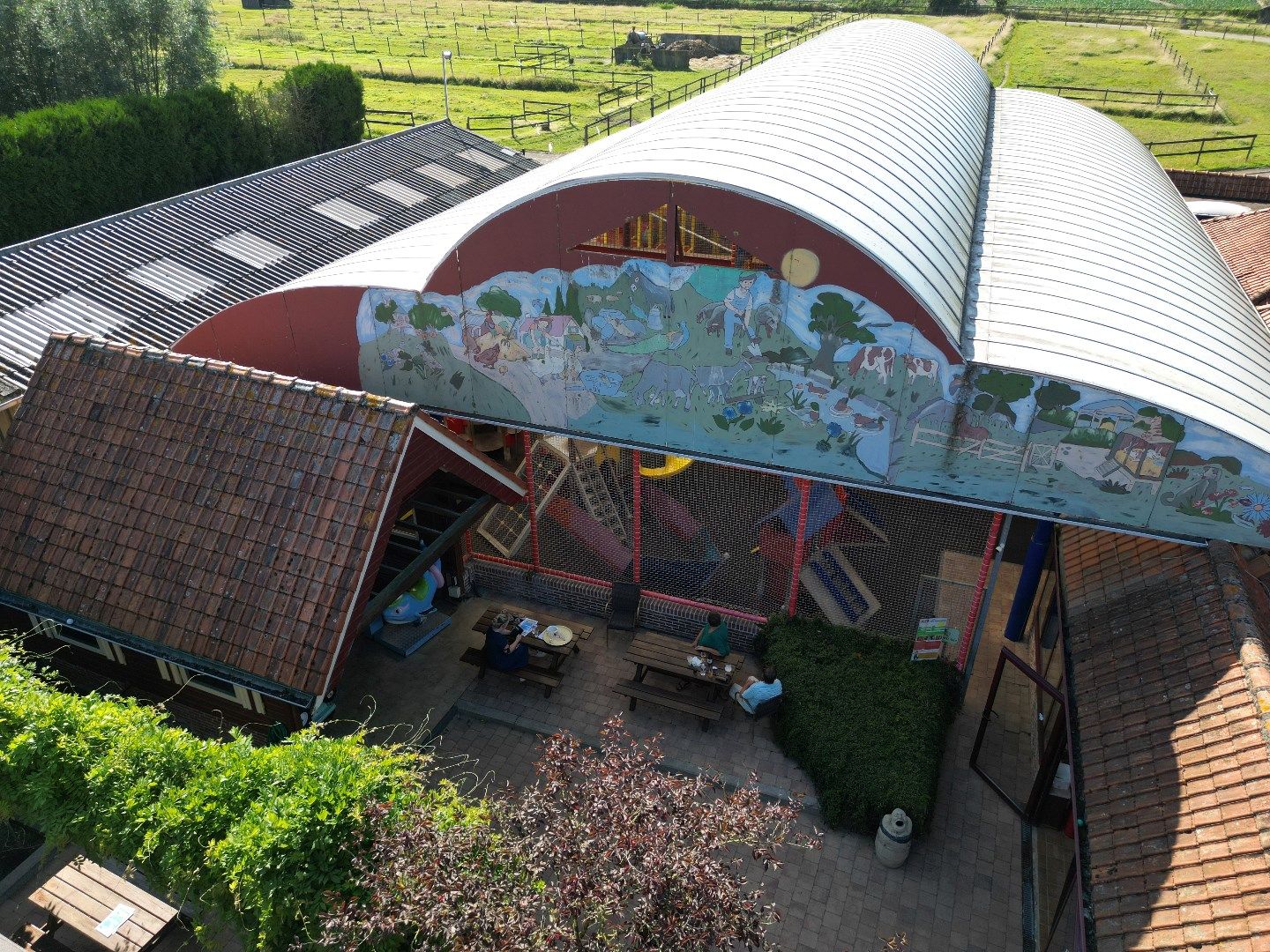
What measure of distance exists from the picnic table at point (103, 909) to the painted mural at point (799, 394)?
7297 millimetres

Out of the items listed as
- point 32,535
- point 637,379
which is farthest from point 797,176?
point 32,535

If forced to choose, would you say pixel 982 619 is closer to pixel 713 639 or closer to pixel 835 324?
pixel 713 639

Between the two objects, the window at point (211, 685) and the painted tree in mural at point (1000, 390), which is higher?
the painted tree in mural at point (1000, 390)

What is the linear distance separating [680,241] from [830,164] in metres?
2.86

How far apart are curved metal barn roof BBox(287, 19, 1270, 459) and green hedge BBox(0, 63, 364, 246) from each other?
1555 cm

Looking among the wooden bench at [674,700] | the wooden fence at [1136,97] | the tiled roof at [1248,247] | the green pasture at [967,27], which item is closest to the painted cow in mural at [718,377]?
the wooden bench at [674,700]

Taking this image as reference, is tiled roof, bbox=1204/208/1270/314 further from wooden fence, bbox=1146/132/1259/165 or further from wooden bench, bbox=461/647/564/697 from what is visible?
wooden fence, bbox=1146/132/1259/165

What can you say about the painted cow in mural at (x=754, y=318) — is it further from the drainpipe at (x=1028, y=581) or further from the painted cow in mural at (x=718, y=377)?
the drainpipe at (x=1028, y=581)

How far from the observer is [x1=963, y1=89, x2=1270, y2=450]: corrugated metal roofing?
10352 mm

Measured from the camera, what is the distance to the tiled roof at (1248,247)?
17344mm

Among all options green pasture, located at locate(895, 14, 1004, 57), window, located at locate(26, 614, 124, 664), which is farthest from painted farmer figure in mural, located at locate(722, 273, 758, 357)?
green pasture, located at locate(895, 14, 1004, 57)

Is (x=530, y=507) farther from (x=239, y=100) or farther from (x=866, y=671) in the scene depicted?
(x=239, y=100)

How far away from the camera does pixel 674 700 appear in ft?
39.6

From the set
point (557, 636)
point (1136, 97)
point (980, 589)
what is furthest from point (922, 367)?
point (1136, 97)
